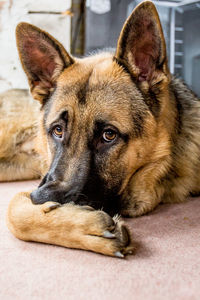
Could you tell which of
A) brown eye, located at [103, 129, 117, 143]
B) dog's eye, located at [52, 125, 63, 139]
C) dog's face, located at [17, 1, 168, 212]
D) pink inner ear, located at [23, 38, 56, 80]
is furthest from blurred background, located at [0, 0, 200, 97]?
brown eye, located at [103, 129, 117, 143]

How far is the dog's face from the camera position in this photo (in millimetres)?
1634

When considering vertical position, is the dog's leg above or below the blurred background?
below

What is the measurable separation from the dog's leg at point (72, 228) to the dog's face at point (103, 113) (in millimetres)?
79

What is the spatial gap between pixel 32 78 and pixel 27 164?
38.3 inches

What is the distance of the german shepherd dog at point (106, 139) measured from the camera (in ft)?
4.75

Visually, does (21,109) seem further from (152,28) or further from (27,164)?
(152,28)

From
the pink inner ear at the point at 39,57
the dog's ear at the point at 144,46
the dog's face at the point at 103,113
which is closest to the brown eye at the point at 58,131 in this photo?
the dog's face at the point at 103,113

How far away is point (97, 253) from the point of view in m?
→ 1.37

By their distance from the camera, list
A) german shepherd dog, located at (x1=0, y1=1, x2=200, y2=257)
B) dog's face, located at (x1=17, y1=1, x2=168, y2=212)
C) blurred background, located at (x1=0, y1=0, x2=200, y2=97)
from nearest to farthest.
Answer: german shepherd dog, located at (x1=0, y1=1, x2=200, y2=257)
dog's face, located at (x1=17, y1=1, x2=168, y2=212)
blurred background, located at (x1=0, y1=0, x2=200, y2=97)

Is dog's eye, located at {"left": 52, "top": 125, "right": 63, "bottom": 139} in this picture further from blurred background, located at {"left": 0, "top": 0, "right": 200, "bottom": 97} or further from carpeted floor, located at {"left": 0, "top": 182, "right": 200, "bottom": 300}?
blurred background, located at {"left": 0, "top": 0, "right": 200, "bottom": 97}

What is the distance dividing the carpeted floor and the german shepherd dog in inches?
2.7

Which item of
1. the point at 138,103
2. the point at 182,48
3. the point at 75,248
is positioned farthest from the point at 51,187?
the point at 182,48

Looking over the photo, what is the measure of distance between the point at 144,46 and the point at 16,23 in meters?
3.19

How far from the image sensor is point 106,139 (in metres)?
1.71
